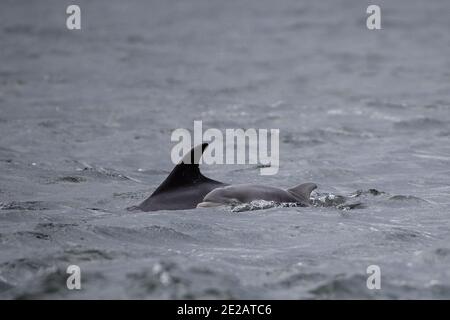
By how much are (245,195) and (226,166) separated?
14.9ft

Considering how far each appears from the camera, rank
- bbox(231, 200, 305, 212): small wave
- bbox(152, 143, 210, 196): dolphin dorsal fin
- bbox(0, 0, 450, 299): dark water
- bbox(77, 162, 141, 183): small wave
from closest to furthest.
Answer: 1. bbox(0, 0, 450, 299): dark water
2. bbox(231, 200, 305, 212): small wave
3. bbox(152, 143, 210, 196): dolphin dorsal fin
4. bbox(77, 162, 141, 183): small wave

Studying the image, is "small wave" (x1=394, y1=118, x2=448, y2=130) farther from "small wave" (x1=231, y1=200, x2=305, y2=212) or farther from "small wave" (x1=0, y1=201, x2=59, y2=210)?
"small wave" (x1=0, y1=201, x2=59, y2=210)

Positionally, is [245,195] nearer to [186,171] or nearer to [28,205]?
[186,171]

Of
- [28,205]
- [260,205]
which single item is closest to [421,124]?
[260,205]

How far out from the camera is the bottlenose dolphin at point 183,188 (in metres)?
11.9

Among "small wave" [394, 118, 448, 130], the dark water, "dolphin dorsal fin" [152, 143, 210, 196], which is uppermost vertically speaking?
"dolphin dorsal fin" [152, 143, 210, 196]

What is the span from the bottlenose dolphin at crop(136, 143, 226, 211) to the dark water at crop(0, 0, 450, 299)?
0.28 m

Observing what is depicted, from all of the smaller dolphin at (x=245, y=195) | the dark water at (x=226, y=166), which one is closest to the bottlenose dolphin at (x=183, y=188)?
the smaller dolphin at (x=245, y=195)

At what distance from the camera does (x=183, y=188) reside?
39.5 feet

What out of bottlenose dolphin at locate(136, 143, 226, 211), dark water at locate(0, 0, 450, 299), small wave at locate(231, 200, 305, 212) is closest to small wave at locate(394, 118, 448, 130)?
dark water at locate(0, 0, 450, 299)

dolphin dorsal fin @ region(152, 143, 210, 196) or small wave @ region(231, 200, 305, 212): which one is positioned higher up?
dolphin dorsal fin @ region(152, 143, 210, 196)

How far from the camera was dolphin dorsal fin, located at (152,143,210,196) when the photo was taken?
11.9 m

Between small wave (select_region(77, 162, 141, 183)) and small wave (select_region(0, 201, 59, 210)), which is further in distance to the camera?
small wave (select_region(77, 162, 141, 183))
